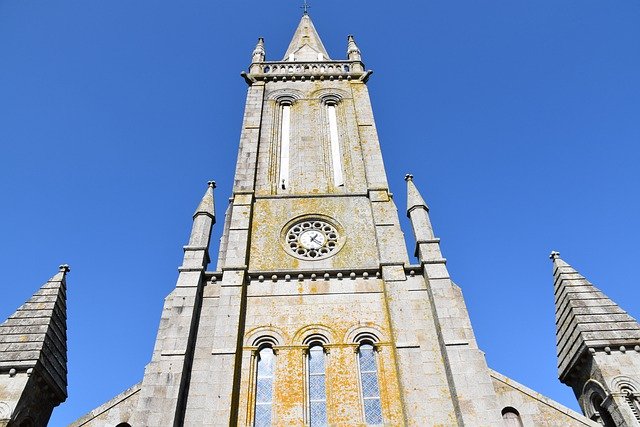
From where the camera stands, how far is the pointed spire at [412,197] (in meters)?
18.6

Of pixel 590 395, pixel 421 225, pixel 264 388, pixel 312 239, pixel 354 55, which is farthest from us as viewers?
pixel 354 55

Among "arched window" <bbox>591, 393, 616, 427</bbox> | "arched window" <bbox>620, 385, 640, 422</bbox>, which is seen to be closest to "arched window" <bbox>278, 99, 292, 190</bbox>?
"arched window" <bbox>591, 393, 616, 427</bbox>

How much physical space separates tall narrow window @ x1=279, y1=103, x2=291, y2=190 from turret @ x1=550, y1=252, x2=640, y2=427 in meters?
10.7

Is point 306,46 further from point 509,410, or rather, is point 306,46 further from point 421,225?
point 509,410

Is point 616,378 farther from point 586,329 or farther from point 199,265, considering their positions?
point 199,265

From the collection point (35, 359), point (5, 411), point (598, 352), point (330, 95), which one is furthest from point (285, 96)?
point (5, 411)

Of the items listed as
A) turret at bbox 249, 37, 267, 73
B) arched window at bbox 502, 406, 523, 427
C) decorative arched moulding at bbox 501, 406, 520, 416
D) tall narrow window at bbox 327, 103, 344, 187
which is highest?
turret at bbox 249, 37, 267, 73

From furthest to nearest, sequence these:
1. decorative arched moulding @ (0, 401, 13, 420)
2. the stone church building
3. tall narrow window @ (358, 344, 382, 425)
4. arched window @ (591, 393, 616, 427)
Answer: arched window @ (591, 393, 616, 427), tall narrow window @ (358, 344, 382, 425), the stone church building, decorative arched moulding @ (0, 401, 13, 420)

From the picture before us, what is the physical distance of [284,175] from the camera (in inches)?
843

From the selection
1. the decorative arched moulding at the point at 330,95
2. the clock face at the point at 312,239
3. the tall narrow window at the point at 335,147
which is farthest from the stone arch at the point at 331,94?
the clock face at the point at 312,239

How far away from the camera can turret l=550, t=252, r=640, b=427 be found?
13492mm

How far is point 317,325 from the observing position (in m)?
15.3

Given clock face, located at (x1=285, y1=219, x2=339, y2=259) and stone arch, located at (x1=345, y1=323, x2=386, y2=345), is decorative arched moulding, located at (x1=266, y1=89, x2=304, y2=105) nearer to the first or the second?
clock face, located at (x1=285, y1=219, x2=339, y2=259)

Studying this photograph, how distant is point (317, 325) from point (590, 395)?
25.3ft
